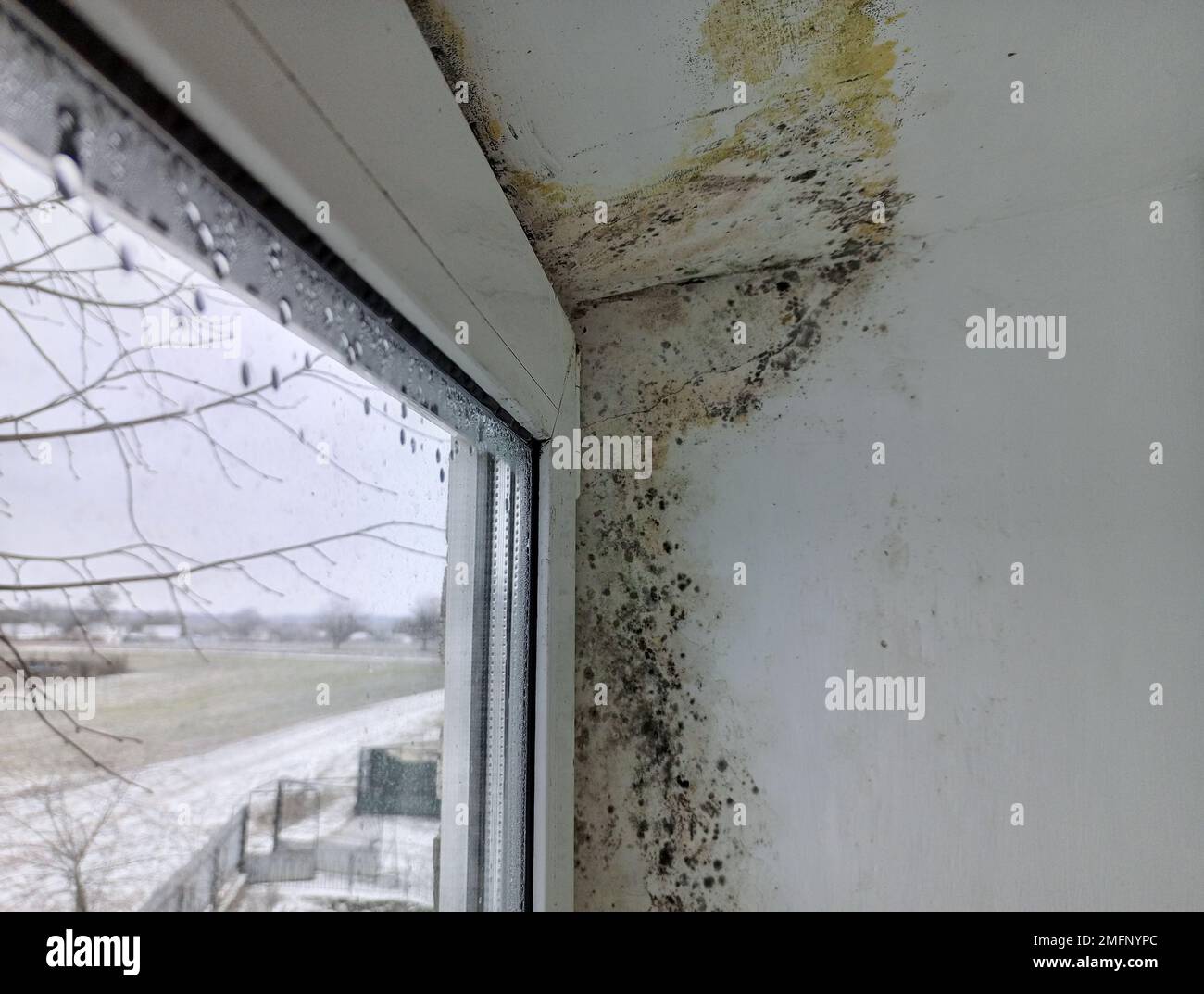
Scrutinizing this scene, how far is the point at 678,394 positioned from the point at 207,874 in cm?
106

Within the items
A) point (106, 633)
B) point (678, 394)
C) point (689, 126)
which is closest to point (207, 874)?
point (106, 633)

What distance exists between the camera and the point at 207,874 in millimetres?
428

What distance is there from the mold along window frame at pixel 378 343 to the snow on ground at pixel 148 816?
319 mm

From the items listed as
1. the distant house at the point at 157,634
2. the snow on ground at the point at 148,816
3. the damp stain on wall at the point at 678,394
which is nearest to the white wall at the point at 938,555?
the damp stain on wall at the point at 678,394

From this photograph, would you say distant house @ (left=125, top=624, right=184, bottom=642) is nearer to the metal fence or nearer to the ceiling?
the metal fence

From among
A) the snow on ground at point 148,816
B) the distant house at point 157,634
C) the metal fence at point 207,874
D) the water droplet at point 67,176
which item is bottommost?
the metal fence at point 207,874

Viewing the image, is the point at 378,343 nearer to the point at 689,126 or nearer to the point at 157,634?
the point at 157,634

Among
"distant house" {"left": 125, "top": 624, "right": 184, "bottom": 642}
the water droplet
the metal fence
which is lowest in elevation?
the metal fence

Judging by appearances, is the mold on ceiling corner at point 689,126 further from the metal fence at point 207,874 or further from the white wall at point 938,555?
the metal fence at point 207,874

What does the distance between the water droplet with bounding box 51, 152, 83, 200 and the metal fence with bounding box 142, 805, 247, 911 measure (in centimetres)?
39

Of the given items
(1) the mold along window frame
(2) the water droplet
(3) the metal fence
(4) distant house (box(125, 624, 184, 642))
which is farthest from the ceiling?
(3) the metal fence

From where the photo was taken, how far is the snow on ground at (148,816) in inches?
12.7

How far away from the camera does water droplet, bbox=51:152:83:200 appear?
340mm
